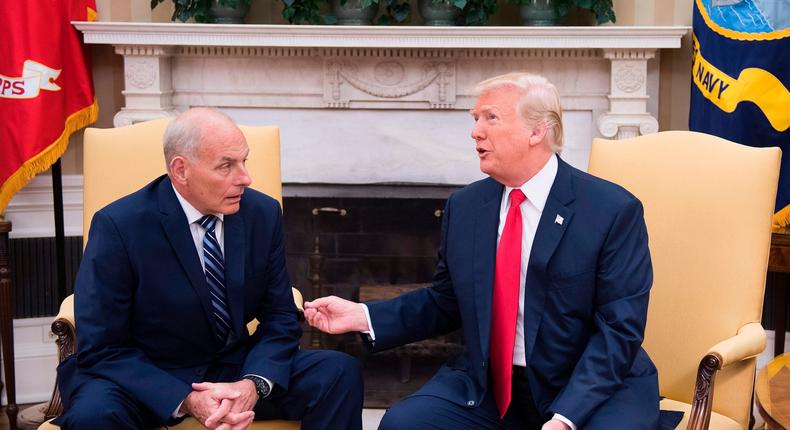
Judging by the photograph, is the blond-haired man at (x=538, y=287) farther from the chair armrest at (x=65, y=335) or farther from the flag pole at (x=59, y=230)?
the flag pole at (x=59, y=230)

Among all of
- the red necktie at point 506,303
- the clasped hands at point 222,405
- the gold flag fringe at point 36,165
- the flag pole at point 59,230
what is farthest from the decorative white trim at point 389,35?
the clasped hands at point 222,405

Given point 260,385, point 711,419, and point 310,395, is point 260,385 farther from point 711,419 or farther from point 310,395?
point 711,419

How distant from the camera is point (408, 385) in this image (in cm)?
415

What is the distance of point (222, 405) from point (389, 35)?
203cm

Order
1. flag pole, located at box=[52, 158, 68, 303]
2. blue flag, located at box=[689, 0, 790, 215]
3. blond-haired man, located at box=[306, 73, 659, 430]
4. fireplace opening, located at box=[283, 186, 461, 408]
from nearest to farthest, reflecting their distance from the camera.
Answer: blond-haired man, located at box=[306, 73, 659, 430] → blue flag, located at box=[689, 0, 790, 215] → flag pole, located at box=[52, 158, 68, 303] → fireplace opening, located at box=[283, 186, 461, 408]

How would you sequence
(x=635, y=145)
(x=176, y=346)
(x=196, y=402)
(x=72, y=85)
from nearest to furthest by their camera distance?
(x=196, y=402)
(x=176, y=346)
(x=635, y=145)
(x=72, y=85)

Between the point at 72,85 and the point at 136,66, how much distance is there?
0.27 m

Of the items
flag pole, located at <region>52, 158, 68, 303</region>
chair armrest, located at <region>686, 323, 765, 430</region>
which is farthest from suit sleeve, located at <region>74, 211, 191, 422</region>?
flag pole, located at <region>52, 158, 68, 303</region>

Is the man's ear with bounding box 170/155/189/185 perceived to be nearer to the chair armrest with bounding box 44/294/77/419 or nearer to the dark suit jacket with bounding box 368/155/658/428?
the chair armrest with bounding box 44/294/77/419

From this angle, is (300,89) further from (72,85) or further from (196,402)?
(196,402)

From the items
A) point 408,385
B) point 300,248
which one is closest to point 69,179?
point 300,248

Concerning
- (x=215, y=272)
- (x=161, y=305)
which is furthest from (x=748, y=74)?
(x=161, y=305)

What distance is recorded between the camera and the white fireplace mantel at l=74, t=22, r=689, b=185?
404 cm

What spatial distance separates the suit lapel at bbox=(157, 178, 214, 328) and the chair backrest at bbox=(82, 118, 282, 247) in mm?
529
